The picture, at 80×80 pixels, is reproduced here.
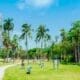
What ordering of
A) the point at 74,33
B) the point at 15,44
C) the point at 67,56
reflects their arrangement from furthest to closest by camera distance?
the point at 15,44, the point at 67,56, the point at 74,33

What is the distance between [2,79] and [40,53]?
14076cm

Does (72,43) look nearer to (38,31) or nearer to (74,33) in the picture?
(74,33)

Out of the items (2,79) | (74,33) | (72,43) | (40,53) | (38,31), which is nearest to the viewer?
(2,79)

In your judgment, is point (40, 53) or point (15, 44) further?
point (40, 53)

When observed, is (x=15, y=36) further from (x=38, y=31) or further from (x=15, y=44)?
(x=38, y=31)

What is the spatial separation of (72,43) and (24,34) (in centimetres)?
2188

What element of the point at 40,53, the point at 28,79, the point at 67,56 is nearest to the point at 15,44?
the point at 40,53

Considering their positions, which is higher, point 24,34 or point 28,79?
point 24,34

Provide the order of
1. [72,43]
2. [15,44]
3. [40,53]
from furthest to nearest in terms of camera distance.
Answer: [40,53] → [15,44] → [72,43]

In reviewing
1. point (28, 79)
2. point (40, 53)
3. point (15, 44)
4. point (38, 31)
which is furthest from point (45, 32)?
point (28, 79)

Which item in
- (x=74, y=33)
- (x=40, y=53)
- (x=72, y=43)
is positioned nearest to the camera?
(x=74, y=33)

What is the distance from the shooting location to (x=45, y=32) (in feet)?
458

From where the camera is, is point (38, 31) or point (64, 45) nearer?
point (64, 45)

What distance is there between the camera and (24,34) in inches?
5094
